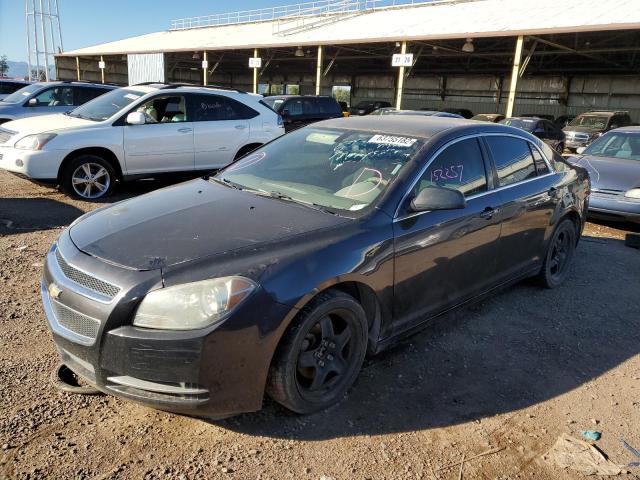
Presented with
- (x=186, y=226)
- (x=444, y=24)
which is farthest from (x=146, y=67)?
(x=186, y=226)

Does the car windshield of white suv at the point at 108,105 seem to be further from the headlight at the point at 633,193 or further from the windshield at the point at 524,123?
the windshield at the point at 524,123

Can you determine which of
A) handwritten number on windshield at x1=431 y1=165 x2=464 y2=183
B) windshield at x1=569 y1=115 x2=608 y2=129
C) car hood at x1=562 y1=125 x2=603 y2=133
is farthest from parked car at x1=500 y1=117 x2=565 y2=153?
handwritten number on windshield at x1=431 y1=165 x2=464 y2=183

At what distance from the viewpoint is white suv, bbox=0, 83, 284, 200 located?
714 centimetres

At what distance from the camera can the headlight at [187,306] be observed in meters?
2.39

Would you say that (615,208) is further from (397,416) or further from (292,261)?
(292,261)

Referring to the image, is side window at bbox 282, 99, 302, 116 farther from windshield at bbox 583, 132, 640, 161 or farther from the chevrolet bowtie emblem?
the chevrolet bowtie emblem

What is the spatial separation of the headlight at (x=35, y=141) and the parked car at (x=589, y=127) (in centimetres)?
1632

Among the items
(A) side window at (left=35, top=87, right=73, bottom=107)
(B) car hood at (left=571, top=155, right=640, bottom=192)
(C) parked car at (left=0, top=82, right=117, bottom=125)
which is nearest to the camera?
(B) car hood at (left=571, top=155, right=640, bottom=192)

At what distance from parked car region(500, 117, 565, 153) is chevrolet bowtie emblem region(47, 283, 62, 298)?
1611 cm

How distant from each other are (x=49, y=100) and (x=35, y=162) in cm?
525

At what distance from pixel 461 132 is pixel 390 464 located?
2381mm

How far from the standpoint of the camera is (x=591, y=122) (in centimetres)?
1936

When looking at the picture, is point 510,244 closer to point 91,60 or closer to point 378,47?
point 378,47

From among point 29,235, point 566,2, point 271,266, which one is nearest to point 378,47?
point 566,2
